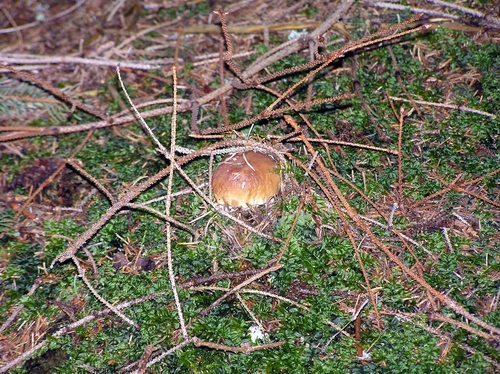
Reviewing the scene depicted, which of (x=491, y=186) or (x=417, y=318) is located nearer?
(x=417, y=318)

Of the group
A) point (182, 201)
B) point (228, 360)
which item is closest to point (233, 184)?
point (182, 201)

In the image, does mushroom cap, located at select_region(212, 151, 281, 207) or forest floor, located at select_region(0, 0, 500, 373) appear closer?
forest floor, located at select_region(0, 0, 500, 373)

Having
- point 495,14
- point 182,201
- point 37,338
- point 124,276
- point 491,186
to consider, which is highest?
point 495,14

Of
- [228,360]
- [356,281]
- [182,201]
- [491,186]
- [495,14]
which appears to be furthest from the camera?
[495,14]

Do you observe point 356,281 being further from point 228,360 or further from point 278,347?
point 228,360

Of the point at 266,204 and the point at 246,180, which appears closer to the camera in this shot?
the point at 246,180

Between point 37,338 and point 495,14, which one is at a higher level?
point 495,14

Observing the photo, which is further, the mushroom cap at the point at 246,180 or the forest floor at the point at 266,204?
the mushroom cap at the point at 246,180

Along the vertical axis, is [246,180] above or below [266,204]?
above
